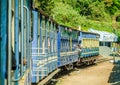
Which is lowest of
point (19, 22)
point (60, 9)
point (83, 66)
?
point (83, 66)

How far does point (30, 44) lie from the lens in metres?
9.05

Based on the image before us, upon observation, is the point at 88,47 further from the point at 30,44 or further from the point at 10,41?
the point at 10,41

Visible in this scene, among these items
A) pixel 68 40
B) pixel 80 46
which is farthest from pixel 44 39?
pixel 80 46

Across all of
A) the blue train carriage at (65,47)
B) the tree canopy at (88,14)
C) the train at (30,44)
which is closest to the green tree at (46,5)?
the tree canopy at (88,14)

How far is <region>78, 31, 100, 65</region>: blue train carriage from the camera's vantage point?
31.3 metres

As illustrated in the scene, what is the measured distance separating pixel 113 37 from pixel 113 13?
22.5m

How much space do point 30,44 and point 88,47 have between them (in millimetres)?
25049

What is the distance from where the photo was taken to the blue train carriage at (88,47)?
31.3 m

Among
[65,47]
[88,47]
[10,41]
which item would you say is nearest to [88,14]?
[88,47]

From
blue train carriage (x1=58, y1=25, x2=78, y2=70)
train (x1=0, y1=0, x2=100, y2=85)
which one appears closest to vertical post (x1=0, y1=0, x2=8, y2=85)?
train (x1=0, y1=0, x2=100, y2=85)

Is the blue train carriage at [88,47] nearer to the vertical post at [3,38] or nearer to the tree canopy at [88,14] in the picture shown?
the tree canopy at [88,14]

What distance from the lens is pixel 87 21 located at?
6000cm

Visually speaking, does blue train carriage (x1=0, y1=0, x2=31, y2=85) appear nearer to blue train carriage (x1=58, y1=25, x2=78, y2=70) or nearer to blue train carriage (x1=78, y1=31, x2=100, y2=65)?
blue train carriage (x1=58, y1=25, x2=78, y2=70)

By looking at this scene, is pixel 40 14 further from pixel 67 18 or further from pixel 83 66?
pixel 67 18
